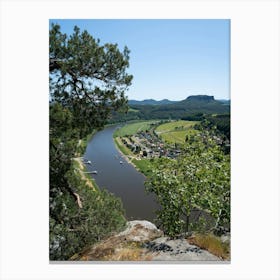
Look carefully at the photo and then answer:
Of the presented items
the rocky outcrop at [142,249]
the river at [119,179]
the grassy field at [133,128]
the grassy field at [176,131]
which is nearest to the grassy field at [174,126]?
the grassy field at [176,131]

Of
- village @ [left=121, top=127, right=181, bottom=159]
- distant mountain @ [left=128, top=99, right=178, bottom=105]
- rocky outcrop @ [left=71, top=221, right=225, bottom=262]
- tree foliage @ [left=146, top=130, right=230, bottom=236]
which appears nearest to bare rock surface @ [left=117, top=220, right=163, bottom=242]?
rocky outcrop @ [left=71, top=221, right=225, bottom=262]

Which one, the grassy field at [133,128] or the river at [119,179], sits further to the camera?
the grassy field at [133,128]

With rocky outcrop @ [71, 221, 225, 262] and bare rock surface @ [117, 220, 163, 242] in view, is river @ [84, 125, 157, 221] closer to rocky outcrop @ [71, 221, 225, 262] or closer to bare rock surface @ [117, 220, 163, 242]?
bare rock surface @ [117, 220, 163, 242]
